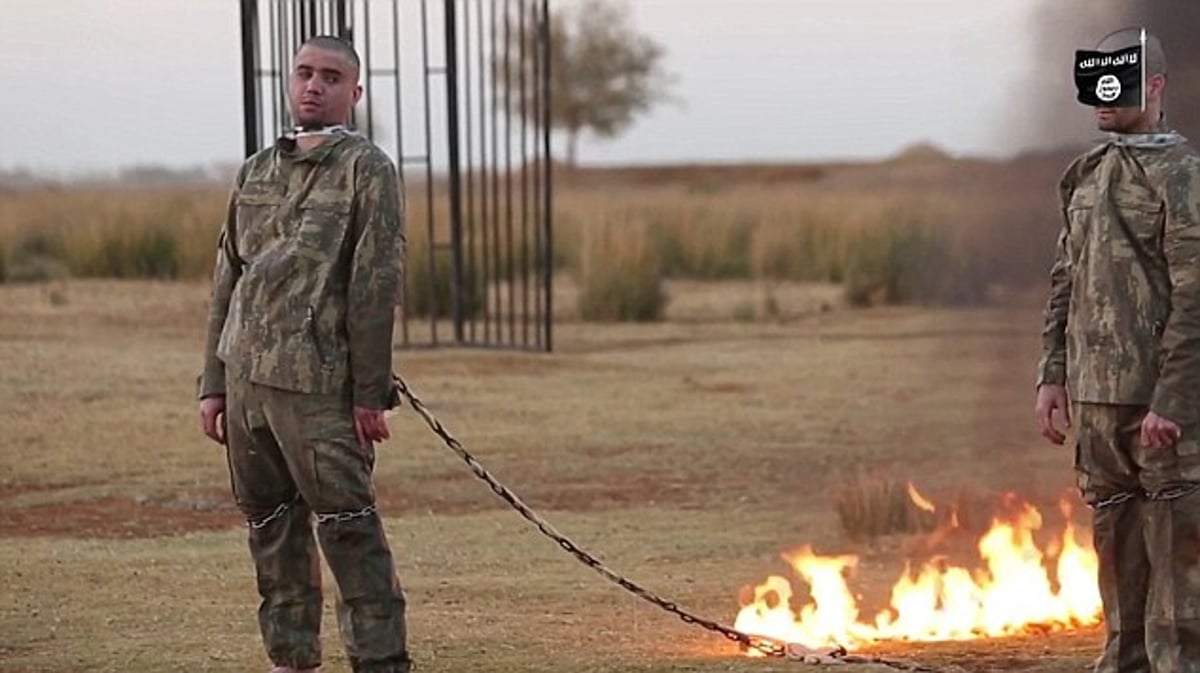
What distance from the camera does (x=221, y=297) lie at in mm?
6961

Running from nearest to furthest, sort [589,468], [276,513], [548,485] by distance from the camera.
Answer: [276,513], [548,485], [589,468]

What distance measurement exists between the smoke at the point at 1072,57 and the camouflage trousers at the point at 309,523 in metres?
4.25

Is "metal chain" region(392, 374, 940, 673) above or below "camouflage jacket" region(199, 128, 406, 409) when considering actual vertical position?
below

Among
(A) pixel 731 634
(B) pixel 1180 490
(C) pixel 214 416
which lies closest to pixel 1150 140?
(B) pixel 1180 490

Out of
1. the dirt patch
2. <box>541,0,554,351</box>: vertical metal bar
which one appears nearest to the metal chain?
the dirt patch

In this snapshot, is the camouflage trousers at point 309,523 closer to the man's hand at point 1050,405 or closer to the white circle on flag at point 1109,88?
the man's hand at point 1050,405

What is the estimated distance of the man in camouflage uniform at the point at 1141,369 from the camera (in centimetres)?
663

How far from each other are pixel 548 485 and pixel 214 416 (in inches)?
236

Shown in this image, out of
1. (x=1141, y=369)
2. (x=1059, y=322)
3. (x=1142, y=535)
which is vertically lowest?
(x=1142, y=535)

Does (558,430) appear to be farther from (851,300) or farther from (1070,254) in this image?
(851,300)

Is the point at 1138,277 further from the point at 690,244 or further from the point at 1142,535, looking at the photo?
the point at 690,244

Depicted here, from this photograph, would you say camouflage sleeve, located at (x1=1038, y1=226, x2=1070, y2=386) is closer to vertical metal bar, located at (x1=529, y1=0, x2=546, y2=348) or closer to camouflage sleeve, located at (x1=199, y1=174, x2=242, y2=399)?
camouflage sleeve, located at (x1=199, y1=174, x2=242, y2=399)

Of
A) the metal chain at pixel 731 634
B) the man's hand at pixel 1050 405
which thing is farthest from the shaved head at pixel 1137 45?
the metal chain at pixel 731 634

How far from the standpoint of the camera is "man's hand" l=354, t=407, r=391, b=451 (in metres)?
6.66
